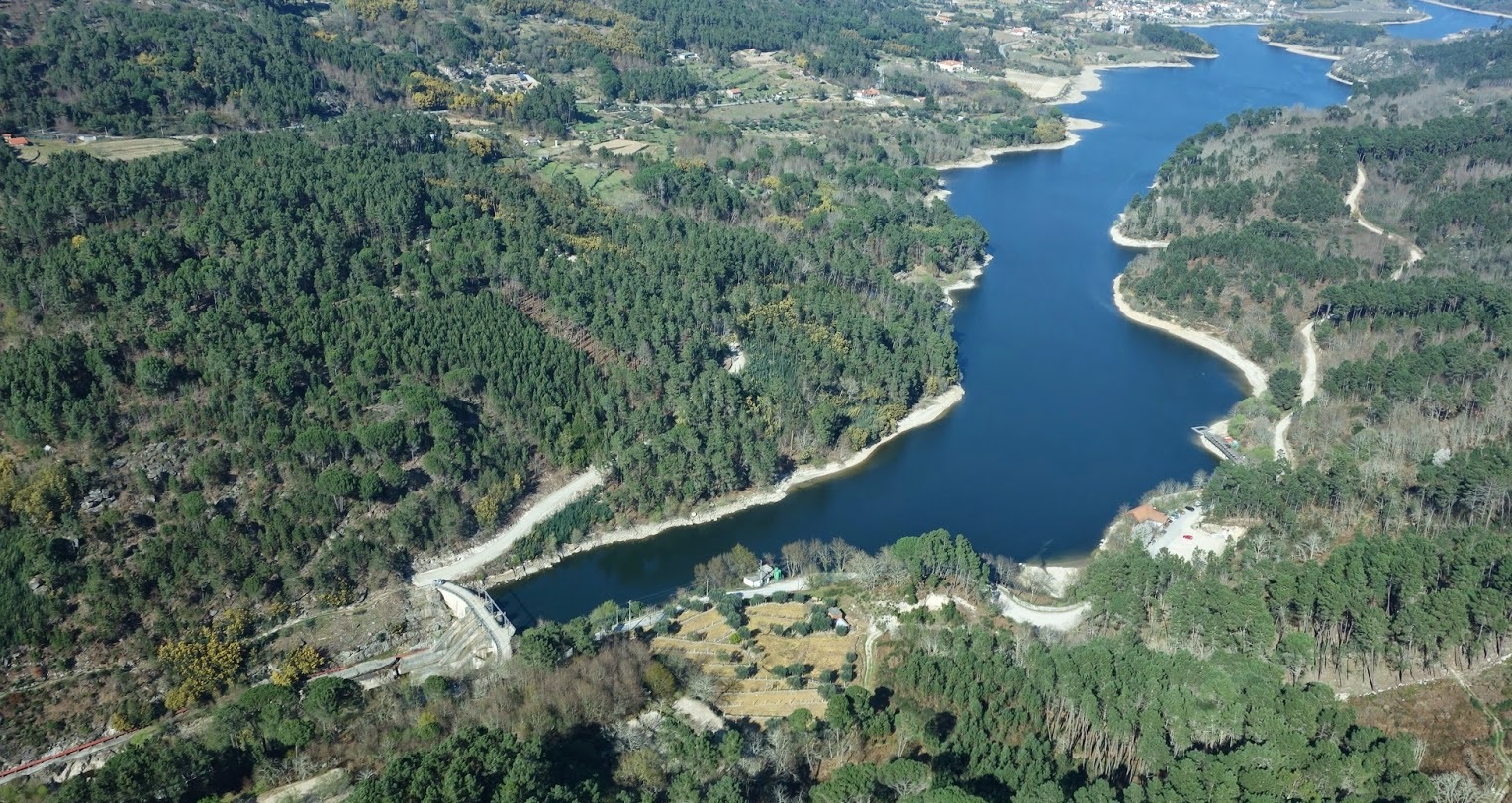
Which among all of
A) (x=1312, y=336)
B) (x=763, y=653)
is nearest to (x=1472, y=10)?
(x=1312, y=336)

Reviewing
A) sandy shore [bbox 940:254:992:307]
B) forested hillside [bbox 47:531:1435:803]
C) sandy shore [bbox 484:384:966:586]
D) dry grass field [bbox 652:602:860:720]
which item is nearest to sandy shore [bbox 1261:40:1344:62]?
sandy shore [bbox 940:254:992:307]

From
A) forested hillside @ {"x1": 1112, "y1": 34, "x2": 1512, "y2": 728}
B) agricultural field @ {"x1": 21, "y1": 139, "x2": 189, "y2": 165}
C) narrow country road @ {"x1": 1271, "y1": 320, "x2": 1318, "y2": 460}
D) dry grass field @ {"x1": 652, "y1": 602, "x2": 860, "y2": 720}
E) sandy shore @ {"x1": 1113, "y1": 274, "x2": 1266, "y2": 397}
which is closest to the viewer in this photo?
dry grass field @ {"x1": 652, "y1": 602, "x2": 860, "y2": 720}

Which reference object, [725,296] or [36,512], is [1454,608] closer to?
[725,296]

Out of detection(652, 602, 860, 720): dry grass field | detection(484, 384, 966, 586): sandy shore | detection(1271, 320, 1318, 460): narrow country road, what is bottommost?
detection(1271, 320, 1318, 460): narrow country road

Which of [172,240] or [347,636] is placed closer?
[347,636]

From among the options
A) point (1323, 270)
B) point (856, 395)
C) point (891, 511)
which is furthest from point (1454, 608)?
point (1323, 270)

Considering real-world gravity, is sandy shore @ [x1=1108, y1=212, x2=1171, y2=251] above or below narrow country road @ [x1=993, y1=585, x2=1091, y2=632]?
below

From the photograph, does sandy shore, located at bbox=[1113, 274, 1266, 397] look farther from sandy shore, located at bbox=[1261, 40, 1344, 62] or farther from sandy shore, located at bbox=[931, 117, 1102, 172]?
sandy shore, located at bbox=[1261, 40, 1344, 62]
